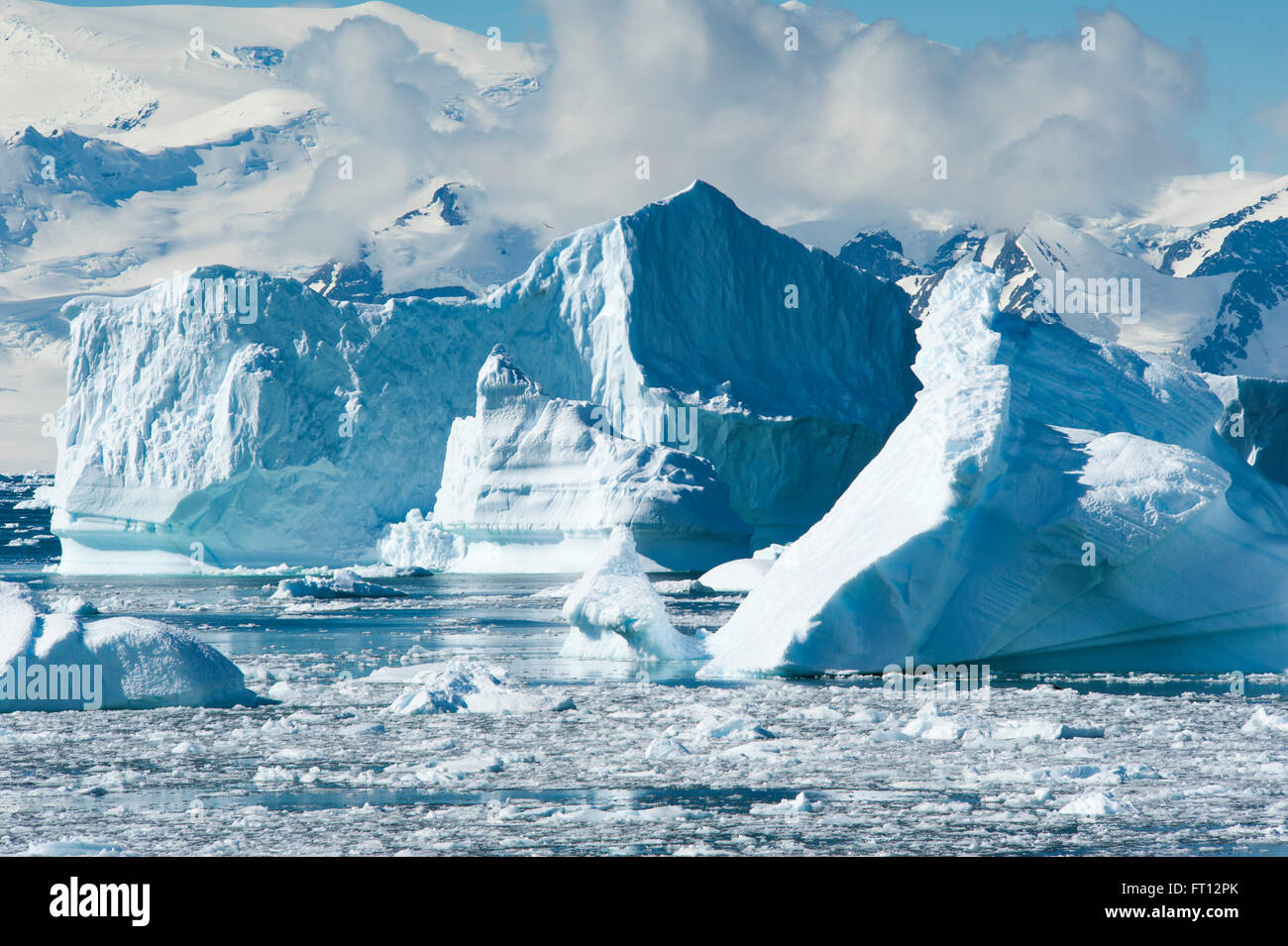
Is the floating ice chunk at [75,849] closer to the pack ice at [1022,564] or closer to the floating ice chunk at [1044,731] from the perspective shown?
the floating ice chunk at [1044,731]

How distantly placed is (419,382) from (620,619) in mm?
21928

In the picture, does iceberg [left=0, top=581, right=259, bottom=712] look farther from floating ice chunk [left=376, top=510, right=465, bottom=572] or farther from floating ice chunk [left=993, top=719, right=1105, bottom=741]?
floating ice chunk [left=376, top=510, right=465, bottom=572]

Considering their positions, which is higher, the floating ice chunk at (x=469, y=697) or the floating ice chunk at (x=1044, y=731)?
the floating ice chunk at (x=469, y=697)

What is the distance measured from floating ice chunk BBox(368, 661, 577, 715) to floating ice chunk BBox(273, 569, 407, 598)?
13868 mm

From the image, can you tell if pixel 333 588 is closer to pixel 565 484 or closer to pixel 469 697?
pixel 565 484

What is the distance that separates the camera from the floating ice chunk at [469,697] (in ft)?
32.8

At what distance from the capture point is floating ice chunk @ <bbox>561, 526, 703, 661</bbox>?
12961 mm

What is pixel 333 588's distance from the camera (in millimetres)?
24562

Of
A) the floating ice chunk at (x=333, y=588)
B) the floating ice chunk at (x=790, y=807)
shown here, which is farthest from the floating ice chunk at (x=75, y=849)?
the floating ice chunk at (x=333, y=588)

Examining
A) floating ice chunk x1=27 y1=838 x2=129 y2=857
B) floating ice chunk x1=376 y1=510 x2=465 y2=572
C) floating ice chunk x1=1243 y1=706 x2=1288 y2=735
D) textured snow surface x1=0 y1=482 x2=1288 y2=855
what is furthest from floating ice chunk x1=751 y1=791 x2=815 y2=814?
floating ice chunk x1=376 y1=510 x2=465 y2=572

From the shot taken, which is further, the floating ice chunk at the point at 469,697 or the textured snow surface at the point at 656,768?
the floating ice chunk at the point at 469,697

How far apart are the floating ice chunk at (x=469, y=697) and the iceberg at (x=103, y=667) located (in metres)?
1.36

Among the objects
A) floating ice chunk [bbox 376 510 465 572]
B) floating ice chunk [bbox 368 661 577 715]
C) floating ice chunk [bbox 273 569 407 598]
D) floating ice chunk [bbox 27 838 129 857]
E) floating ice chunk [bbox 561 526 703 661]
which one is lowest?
floating ice chunk [bbox 27 838 129 857]

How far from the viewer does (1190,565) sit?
12.1 metres
